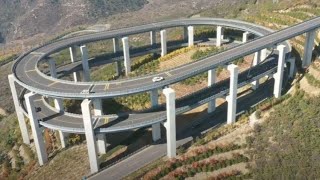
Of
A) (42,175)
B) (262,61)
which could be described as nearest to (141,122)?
(42,175)

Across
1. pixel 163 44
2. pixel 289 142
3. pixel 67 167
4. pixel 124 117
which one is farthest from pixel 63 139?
pixel 163 44

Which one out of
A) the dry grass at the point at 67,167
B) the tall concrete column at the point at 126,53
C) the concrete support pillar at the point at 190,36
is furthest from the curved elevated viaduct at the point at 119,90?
the concrete support pillar at the point at 190,36

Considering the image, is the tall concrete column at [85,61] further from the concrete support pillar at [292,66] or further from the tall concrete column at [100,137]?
the concrete support pillar at [292,66]

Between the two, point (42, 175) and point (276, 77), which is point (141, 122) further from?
point (276, 77)

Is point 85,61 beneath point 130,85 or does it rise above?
beneath

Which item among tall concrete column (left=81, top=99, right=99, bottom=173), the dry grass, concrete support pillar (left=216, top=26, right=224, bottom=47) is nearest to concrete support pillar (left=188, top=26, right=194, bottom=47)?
concrete support pillar (left=216, top=26, right=224, bottom=47)

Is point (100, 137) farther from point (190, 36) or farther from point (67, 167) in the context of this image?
point (190, 36)

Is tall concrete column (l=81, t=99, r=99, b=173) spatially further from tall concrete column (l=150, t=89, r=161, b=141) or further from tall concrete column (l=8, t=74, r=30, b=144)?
tall concrete column (l=8, t=74, r=30, b=144)
